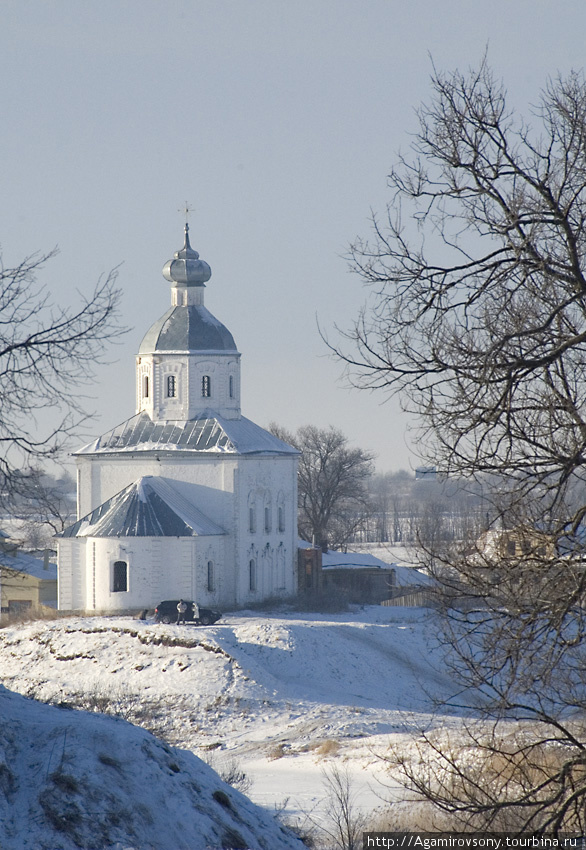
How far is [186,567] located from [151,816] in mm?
30416

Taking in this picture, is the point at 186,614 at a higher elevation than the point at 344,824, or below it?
higher

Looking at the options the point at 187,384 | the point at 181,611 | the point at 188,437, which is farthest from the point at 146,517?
the point at 187,384

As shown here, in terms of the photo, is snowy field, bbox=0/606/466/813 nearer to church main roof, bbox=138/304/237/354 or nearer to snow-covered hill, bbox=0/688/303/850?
snow-covered hill, bbox=0/688/303/850

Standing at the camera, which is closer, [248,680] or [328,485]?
[248,680]

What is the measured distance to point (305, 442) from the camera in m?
65.4

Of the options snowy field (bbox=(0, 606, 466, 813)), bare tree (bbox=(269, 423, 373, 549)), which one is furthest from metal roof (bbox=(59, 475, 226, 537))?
bare tree (bbox=(269, 423, 373, 549))

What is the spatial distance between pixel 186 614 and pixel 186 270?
15.5 meters

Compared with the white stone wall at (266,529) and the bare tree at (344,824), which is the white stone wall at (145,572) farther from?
the bare tree at (344,824)

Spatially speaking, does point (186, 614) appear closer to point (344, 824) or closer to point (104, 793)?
point (344, 824)

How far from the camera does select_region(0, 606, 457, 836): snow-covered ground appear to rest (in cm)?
2578

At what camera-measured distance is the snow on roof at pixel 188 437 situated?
45.0 meters

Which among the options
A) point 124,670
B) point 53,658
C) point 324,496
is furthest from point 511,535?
point 324,496

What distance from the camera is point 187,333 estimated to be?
46938 millimetres

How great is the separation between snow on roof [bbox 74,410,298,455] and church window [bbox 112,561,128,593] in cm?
537
